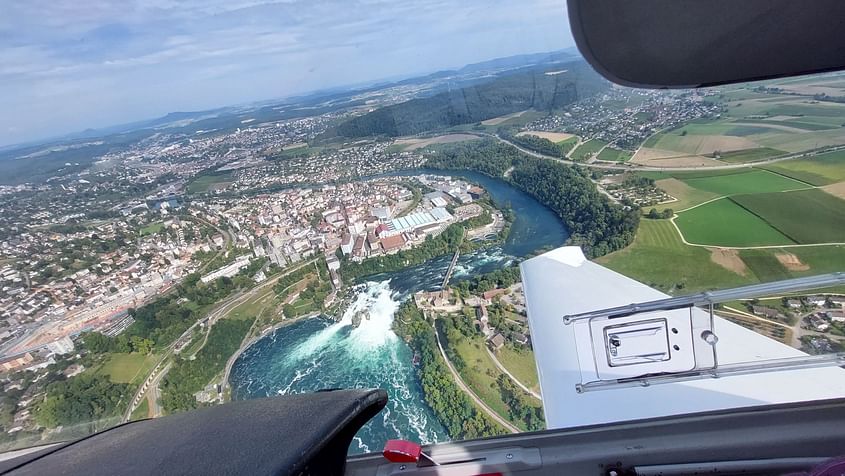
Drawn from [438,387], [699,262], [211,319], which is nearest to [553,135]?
[699,262]

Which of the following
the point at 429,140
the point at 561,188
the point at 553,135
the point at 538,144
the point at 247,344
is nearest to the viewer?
the point at 247,344

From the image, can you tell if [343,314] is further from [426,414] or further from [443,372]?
[426,414]

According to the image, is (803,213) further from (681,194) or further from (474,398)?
(474,398)

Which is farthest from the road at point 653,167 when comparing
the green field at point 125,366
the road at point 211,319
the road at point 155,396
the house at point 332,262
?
the green field at point 125,366

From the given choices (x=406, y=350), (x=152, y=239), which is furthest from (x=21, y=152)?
(x=406, y=350)

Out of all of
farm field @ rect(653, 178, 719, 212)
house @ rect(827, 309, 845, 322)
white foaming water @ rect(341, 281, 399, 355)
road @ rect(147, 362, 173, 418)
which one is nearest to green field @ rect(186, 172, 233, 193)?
road @ rect(147, 362, 173, 418)

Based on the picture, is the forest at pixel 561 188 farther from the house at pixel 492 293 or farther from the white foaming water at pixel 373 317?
the white foaming water at pixel 373 317
